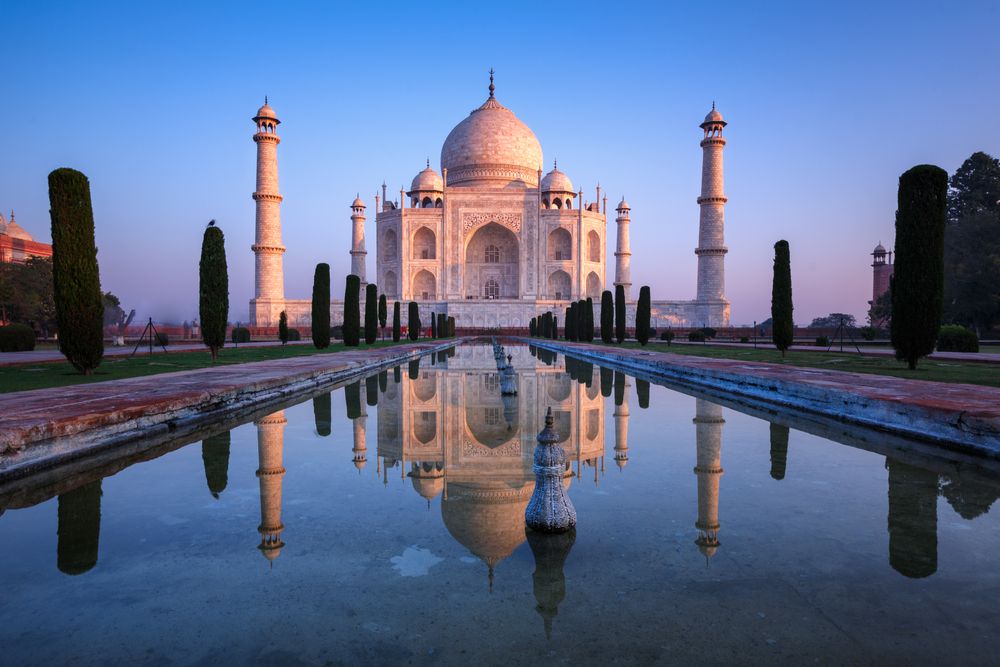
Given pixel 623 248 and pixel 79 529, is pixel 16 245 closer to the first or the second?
pixel 623 248

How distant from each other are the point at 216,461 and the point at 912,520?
3.07 meters

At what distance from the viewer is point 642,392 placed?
6.48m

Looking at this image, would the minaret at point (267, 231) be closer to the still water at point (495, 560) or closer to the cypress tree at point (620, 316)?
the cypress tree at point (620, 316)

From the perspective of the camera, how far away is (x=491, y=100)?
42.6m

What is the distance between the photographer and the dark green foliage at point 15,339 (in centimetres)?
1344

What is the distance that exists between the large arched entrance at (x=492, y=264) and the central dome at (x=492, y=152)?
3396mm

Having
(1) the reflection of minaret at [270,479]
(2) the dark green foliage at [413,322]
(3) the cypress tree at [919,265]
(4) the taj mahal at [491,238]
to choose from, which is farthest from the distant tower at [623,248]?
(1) the reflection of minaret at [270,479]

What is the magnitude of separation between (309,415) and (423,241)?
1384 inches

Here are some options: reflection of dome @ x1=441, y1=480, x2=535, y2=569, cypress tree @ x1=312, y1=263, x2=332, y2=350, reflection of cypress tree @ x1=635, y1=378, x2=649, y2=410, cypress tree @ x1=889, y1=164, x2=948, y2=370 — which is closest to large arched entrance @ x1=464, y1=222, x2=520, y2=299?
cypress tree @ x1=312, y1=263, x2=332, y2=350

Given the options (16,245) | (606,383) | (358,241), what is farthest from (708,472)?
(16,245)

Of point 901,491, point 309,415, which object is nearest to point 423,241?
point 309,415

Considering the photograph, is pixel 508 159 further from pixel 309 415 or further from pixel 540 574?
pixel 540 574

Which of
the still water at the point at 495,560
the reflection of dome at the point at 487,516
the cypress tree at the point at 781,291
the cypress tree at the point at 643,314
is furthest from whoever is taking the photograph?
the cypress tree at the point at 643,314

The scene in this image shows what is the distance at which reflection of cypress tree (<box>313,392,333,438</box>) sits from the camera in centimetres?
411
